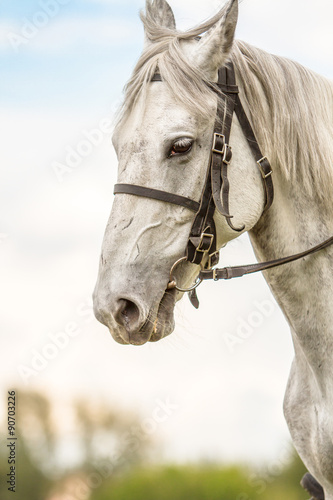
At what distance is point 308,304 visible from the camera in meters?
3.74

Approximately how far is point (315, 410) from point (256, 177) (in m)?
1.56

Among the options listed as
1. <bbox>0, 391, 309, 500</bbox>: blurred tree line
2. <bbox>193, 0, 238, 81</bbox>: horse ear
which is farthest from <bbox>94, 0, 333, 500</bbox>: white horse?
<bbox>0, 391, 309, 500</bbox>: blurred tree line

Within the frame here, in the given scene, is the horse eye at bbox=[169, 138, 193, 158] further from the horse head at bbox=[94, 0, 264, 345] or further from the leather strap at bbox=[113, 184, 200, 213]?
the leather strap at bbox=[113, 184, 200, 213]

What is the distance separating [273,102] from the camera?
12.5 feet

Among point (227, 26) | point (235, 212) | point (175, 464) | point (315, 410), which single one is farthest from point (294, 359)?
point (175, 464)

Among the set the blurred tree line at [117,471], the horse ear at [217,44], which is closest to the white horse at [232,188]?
the horse ear at [217,44]

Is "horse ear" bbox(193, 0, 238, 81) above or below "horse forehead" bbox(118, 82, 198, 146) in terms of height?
above

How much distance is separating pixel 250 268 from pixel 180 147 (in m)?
0.89

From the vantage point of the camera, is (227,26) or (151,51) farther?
(151,51)

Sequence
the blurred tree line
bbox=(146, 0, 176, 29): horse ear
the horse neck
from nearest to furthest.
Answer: the horse neck, bbox=(146, 0, 176, 29): horse ear, the blurred tree line

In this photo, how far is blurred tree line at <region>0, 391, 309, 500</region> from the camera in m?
16.3

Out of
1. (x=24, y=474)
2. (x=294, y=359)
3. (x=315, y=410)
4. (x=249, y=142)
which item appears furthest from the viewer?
(x=24, y=474)

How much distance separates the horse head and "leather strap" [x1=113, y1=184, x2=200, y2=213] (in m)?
0.02

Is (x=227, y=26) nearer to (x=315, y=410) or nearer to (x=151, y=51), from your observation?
(x=151, y=51)
